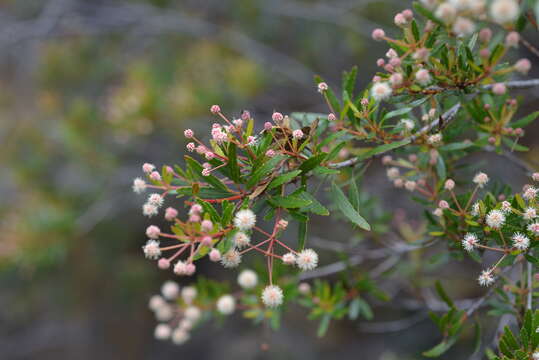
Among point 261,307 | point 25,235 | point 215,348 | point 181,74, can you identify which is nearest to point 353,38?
point 181,74

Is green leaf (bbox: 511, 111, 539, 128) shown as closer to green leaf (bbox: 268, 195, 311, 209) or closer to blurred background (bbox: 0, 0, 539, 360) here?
green leaf (bbox: 268, 195, 311, 209)

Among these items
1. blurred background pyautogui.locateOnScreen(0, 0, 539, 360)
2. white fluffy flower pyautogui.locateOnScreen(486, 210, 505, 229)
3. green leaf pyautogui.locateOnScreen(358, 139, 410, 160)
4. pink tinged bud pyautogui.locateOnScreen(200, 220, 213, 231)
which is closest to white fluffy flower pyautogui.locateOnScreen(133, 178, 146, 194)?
pink tinged bud pyautogui.locateOnScreen(200, 220, 213, 231)

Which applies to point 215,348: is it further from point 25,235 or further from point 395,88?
point 395,88

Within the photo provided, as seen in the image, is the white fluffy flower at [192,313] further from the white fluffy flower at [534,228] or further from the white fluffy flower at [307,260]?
the white fluffy flower at [534,228]

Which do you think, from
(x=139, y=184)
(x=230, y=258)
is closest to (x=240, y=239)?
(x=230, y=258)

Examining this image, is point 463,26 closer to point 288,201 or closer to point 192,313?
point 288,201

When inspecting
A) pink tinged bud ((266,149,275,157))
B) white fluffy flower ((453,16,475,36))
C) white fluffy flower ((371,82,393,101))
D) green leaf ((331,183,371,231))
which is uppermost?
white fluffy flower ((453,16,475,36))
